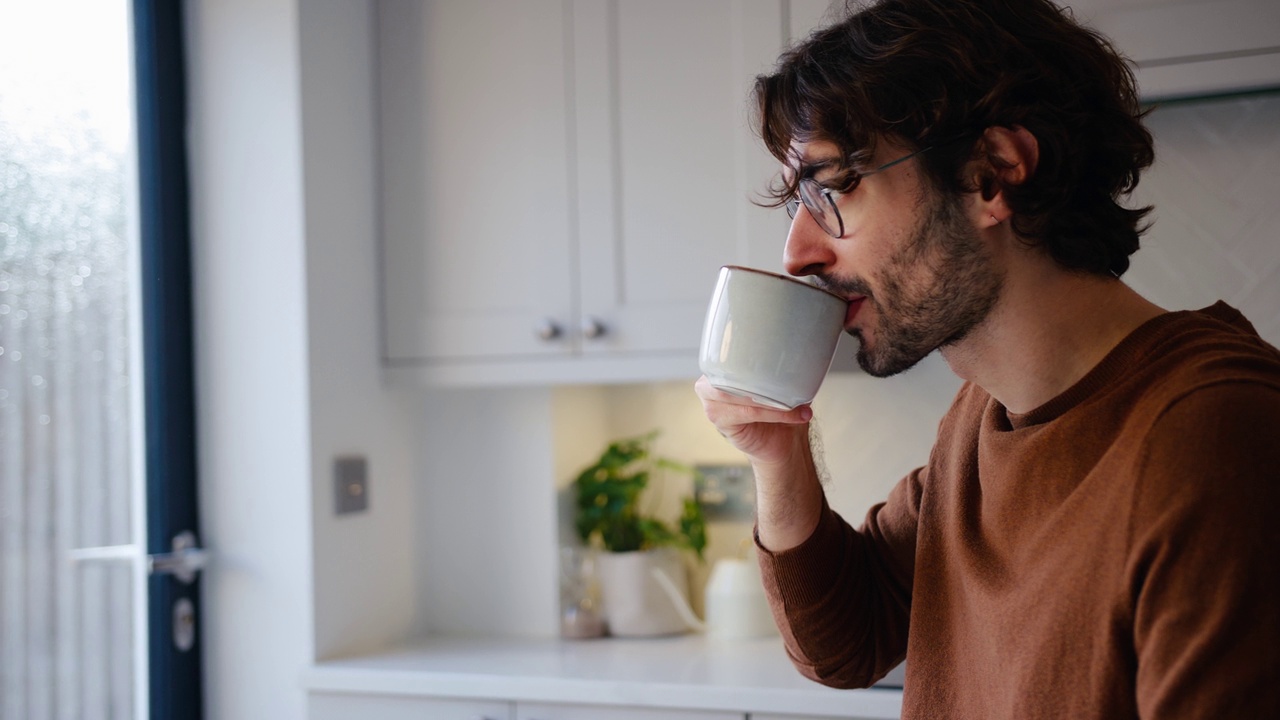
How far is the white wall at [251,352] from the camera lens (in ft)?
6.50

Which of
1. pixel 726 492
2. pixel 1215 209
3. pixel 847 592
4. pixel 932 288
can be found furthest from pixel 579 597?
pixel 932 288

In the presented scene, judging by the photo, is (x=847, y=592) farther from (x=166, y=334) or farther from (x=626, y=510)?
(x=166, y=334)

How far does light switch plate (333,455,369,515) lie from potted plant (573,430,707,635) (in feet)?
1.44

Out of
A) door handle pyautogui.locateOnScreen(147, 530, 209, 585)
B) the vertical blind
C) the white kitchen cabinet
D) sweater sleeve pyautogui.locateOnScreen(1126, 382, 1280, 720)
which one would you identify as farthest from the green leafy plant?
sweater sleeve pyautogui.locateOnScreen(1126, 382, 1280, 720)

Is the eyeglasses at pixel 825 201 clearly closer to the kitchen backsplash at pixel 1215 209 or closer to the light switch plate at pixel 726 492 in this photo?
the kitchen backsplash at pixel 1215 209

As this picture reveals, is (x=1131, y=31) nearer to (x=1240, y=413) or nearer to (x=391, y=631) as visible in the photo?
(x=1240, y=413)

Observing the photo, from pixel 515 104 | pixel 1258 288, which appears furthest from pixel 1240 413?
pixel 515 104

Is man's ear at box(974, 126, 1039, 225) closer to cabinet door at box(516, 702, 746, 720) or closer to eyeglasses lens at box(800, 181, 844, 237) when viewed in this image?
eyeglasses lens at box(800, 181, 844, 237)

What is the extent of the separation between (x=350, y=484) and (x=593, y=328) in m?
0.57

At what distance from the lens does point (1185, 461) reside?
657 millimetres

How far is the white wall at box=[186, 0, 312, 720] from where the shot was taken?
6.50 feet

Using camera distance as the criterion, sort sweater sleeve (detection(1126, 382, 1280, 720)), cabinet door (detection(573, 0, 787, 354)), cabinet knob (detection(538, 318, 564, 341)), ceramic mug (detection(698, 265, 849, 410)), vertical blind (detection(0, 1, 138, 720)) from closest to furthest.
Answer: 1. sweater sleeve (detection(1126, 382, 1280, 720))
2. ceramic mug (detection(698, 265, 849, 410))
3. vertical blind (detection(0, 1, 138, 720))
4. cabinet door (detection(573, 0, 787, 354))
5. cabinet knob (detection(538, 318, 564, 341))

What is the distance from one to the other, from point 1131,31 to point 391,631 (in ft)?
Answer: 5.63

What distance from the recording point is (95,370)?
1.84 metres
